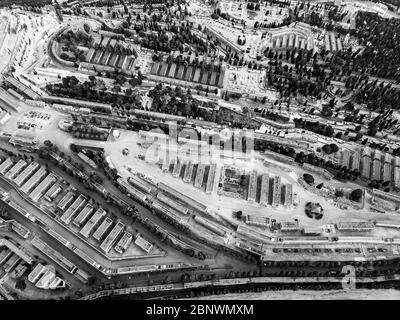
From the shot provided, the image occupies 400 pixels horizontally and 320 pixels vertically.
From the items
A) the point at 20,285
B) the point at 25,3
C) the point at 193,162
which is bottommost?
the point at 20,285

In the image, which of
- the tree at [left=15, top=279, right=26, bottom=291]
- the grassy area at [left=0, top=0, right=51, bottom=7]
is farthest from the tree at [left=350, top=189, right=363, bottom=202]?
the grassy area at [left=0, top=0, right=51, bottom=7]

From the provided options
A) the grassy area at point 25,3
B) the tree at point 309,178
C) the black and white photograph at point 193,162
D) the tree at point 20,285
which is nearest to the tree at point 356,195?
the black and white photograph at point 193,162

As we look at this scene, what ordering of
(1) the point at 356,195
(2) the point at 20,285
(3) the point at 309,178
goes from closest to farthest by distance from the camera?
(2) the point at 20,285, (1) the point at 356,195, (3) the point at 309,178

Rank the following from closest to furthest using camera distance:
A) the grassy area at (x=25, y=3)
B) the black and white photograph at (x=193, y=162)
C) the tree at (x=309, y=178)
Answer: the black and white photograph at (x=193, y=162) → the tree at (x=309, y=178) → the grassy area at (x=25, y=3)

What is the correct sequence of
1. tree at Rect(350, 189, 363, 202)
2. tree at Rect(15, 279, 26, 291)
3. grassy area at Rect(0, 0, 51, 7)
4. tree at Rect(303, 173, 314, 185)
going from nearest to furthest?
tree at Rect(15, 279, 26, 291) < tree at Rect(350, 189, 363, 202) < tree at Rect(303, 173, 314, 185) < grassy area at Rect(0, 0, 51, 7)

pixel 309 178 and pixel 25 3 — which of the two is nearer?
pixel 309 178

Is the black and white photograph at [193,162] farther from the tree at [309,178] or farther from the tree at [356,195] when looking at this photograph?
the tree at [309,178]

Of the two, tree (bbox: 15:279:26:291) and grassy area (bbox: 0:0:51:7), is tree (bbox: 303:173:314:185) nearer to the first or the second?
tree (bbox: 15:279:26:291)

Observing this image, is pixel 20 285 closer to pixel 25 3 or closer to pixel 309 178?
pixel 309 178

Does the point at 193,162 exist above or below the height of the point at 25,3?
below

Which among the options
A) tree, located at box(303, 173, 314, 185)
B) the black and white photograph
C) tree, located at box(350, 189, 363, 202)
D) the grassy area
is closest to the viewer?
the black and white photograph

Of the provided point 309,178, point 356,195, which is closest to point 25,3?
point 309,178
